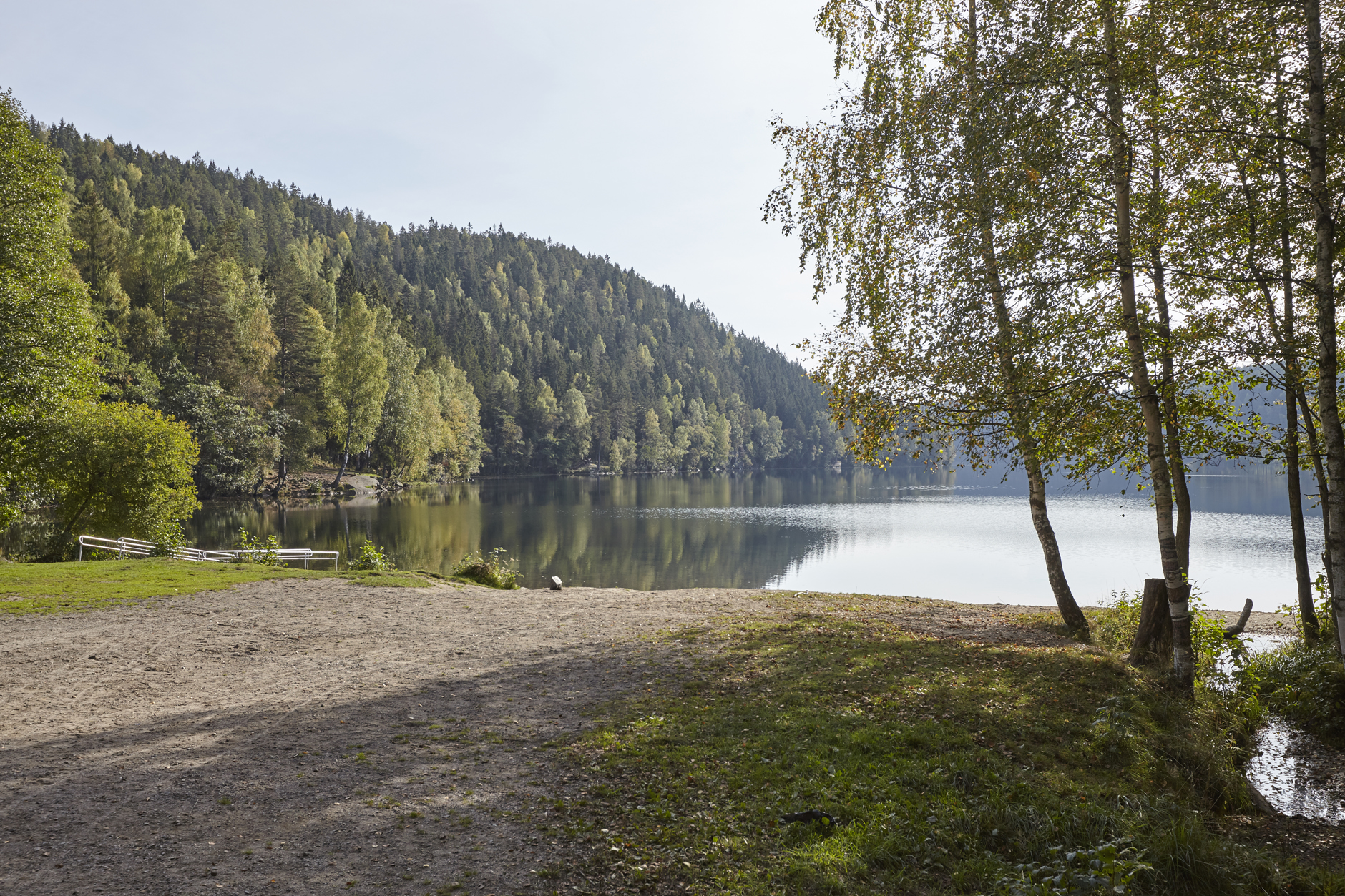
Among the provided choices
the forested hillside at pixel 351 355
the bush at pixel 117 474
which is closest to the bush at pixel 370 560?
the bush at pixel 117 474

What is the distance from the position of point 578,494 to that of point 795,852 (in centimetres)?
7824

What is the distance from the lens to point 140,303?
220ft

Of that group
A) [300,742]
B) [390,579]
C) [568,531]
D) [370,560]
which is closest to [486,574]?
[390,579]

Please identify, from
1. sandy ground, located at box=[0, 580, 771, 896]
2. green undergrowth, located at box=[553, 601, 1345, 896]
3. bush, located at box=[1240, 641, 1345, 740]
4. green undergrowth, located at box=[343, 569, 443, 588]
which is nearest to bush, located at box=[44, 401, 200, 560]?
green undergrowth, located at box=[343, 569, 443, 588]

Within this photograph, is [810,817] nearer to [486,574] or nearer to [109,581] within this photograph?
[486,574]

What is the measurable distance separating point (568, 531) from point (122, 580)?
97.1ft

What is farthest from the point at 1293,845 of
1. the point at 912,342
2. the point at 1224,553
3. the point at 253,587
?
the point at 1224,553

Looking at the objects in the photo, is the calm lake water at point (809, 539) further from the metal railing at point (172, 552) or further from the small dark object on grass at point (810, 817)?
the small dark object on grass at point (810, 817)

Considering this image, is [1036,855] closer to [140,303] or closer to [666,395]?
[140,303]

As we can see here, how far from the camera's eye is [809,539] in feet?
151

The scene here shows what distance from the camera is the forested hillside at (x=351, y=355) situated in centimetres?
6100

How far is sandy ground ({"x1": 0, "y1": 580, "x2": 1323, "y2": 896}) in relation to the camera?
5449 millimetres

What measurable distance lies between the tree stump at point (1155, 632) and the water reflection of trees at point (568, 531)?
1979 centimetres

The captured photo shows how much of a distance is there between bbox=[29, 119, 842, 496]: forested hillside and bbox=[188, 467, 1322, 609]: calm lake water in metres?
8.95
